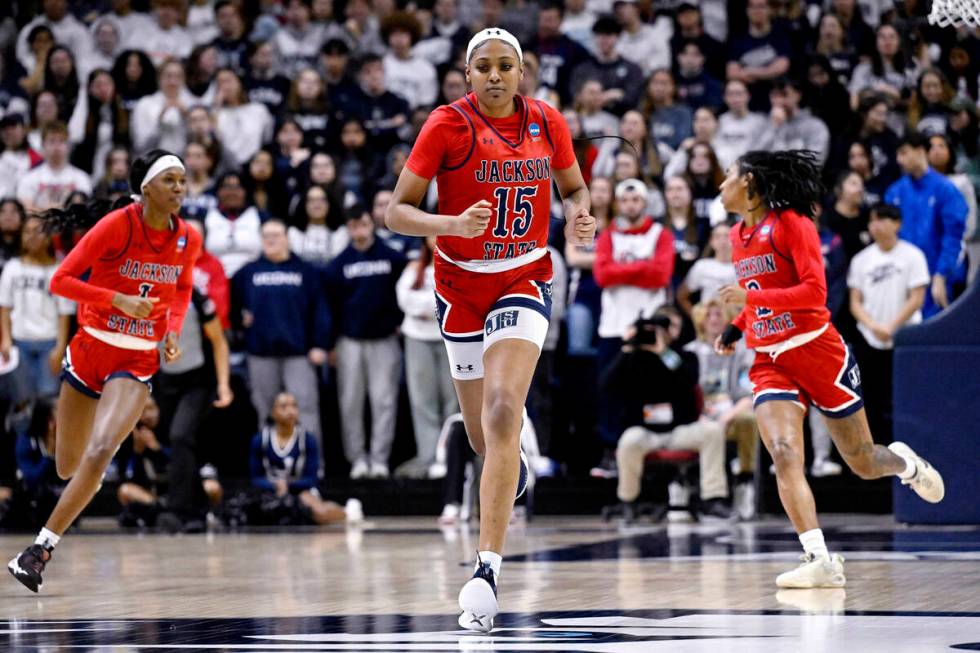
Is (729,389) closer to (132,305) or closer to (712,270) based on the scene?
(712,270)

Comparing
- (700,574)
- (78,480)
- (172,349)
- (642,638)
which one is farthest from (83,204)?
(642,638)

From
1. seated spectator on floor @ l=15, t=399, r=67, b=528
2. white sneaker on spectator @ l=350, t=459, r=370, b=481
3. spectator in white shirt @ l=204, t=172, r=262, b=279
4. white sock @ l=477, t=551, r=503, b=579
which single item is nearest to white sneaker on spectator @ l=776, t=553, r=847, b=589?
white sock @ l=477, t=551, r=503, b=579

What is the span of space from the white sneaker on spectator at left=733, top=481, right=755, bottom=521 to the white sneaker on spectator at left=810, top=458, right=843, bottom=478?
70 cm

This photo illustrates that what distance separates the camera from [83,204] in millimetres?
10094

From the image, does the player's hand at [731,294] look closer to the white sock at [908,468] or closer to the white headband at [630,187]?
the white sock at [908,468]

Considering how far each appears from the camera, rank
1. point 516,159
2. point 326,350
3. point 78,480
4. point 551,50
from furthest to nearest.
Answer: point 551,50, point 326,350, point 78,480, point 516,159

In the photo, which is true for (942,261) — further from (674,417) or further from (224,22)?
(224,22)

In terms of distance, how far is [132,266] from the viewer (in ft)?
29.3

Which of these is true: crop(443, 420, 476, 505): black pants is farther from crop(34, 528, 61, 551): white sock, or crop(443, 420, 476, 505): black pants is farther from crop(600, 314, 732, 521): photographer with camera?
crop(34, 528, 61, 551): white sock

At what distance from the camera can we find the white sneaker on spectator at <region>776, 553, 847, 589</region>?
767 cm

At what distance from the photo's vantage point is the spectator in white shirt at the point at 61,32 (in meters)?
18.7

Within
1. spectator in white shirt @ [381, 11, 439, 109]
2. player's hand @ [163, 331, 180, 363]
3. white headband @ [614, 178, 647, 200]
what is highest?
spectator in white shirt @ [381, 11, 439, 109]

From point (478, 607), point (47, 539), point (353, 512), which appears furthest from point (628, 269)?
point (478, 607)

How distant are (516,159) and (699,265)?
792 cm
